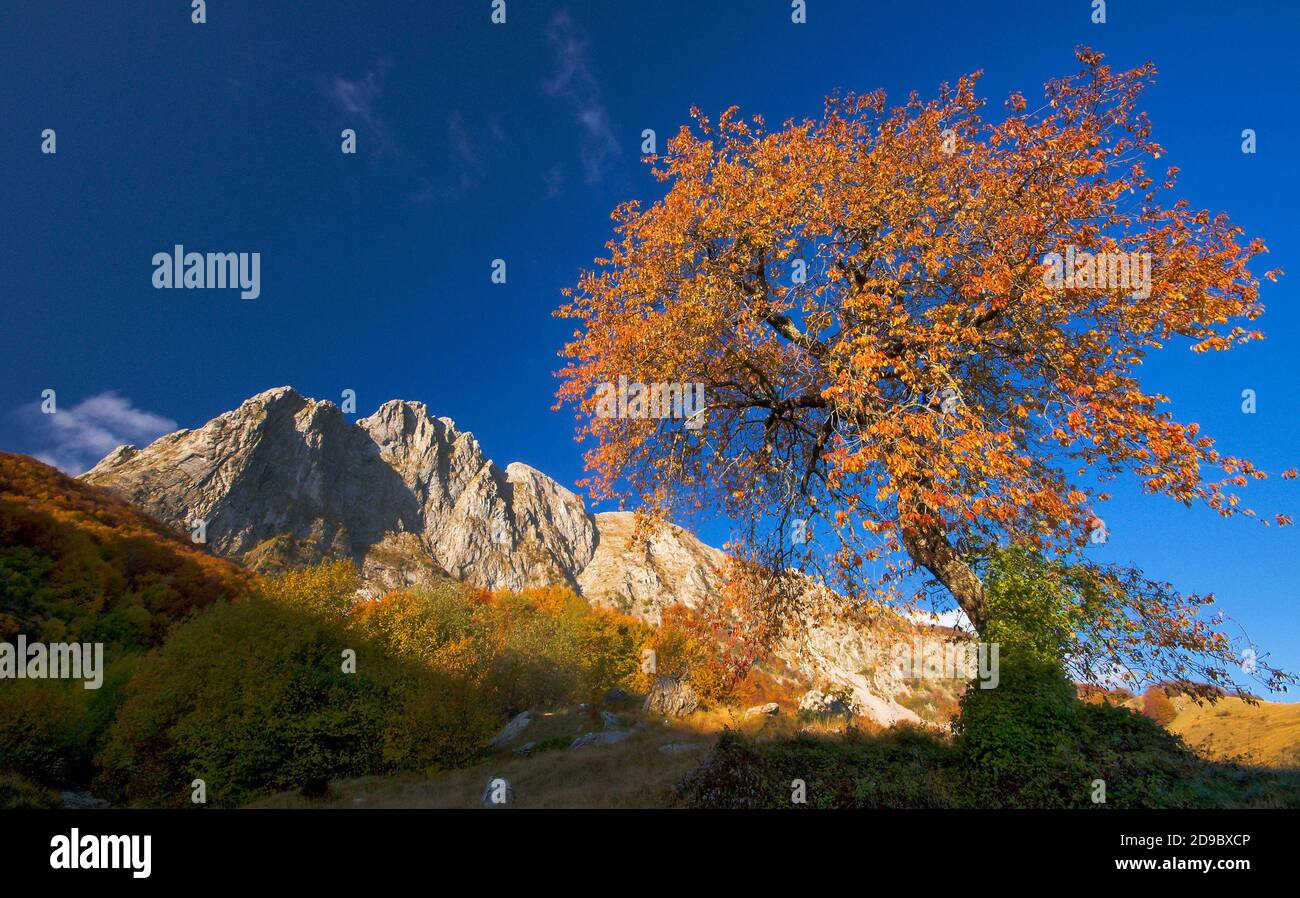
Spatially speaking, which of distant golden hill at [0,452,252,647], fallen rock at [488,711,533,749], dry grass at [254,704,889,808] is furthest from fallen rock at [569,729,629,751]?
distant golden hill at [0,452,252,647]

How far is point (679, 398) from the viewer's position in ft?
45.6

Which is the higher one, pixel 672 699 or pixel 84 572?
pixel 84 572

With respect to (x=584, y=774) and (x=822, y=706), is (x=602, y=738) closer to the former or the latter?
(x=584, y=774)

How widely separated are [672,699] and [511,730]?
42.3 ft

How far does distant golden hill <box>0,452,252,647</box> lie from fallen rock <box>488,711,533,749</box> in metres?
28.2

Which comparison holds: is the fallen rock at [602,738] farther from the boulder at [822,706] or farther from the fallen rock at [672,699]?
the boulder at [822,706]

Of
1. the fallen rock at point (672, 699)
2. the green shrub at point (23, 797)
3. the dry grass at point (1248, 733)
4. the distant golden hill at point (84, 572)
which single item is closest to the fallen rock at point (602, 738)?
the fallen rock at point (672, 699)

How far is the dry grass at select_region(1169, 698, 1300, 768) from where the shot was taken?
39.4 ft

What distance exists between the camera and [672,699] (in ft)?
137

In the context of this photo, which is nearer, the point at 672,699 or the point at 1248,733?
the point at 1248,733

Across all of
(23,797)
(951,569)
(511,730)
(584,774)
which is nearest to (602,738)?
(584,774)

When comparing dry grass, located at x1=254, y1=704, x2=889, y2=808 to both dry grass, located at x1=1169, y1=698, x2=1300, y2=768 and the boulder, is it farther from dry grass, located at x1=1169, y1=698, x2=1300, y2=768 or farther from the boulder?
dry grass, located at x1=1169, y1=698, x2=1300, y2=768
